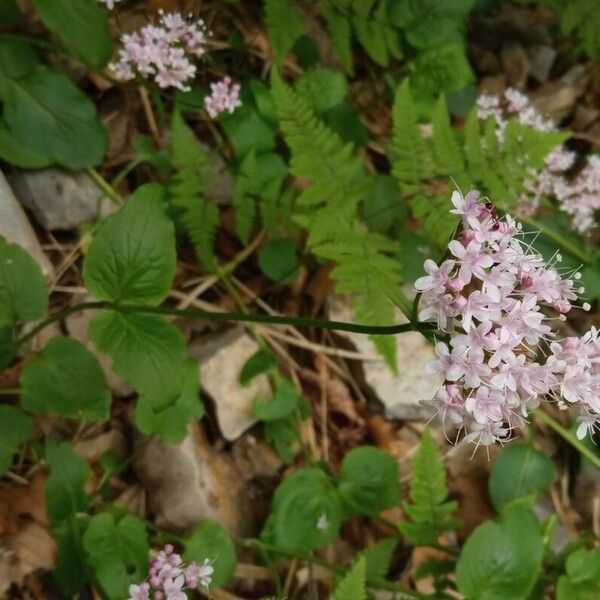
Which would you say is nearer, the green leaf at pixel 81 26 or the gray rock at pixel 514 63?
the green leaf at pixel 81 26

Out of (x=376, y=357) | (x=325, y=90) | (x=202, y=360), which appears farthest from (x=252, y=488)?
(x=325, y=90)

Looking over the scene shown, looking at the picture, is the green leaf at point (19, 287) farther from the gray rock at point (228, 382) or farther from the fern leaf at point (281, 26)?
the fern leaf at point (281, 26)

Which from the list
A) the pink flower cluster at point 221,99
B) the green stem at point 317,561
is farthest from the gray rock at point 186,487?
the pink flower cluster at point 221,99

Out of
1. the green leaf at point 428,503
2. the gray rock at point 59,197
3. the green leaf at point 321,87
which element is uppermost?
the green leaf at point 321,87

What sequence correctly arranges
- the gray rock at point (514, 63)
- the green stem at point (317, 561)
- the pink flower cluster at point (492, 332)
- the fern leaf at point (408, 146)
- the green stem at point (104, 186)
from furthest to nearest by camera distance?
1. the gray rock at point (514, 63)
2. the fern leaf at point (408, 146)
3. the green stem at point (104, 186)
4. the green stem at point (317, 561)
5. the pink flower cluster at point (492, 332)

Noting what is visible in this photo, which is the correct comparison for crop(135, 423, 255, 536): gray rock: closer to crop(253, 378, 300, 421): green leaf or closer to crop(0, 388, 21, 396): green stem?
crop(253, 378, 300, 421): green leaf

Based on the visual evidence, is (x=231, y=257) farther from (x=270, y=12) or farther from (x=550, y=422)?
(x=550, y=422)

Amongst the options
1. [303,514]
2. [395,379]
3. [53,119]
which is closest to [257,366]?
[303,514]

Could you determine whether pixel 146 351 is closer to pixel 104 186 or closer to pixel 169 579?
pixel 169 579
